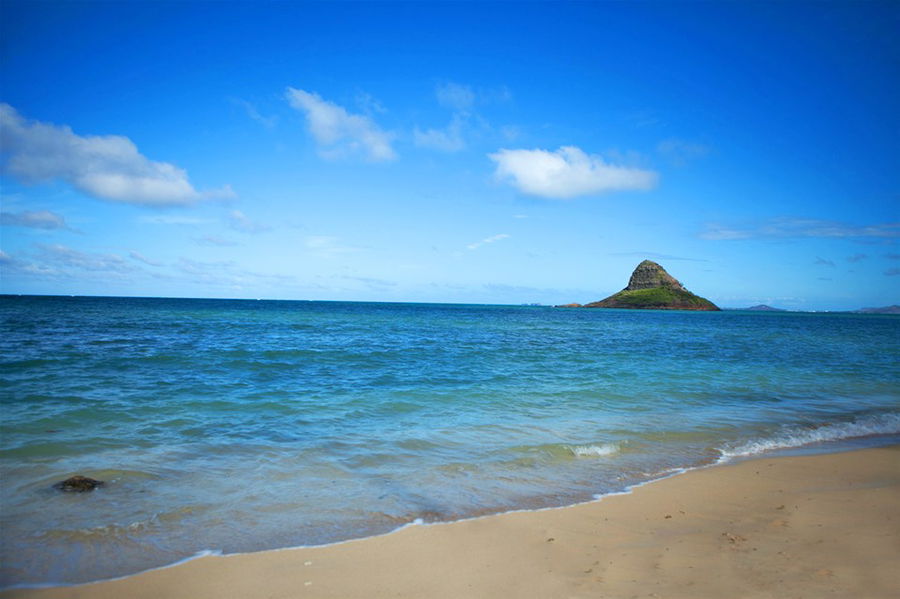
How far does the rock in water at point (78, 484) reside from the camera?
6.82 metres

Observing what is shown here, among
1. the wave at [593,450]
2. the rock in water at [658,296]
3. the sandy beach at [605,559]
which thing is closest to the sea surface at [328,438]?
the wave at [593,450]

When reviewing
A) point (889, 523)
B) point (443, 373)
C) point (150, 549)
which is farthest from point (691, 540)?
point (443, 373)

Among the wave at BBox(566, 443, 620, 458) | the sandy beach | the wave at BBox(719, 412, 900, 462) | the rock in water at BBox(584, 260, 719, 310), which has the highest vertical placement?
the rock in water at BBox(584, 260, 719, 310)

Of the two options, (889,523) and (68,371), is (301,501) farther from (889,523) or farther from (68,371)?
(68,371)

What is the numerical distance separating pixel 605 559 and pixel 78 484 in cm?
749

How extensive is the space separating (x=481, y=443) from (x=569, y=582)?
5098 mm

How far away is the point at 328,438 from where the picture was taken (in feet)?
32.0

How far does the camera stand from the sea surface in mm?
5914

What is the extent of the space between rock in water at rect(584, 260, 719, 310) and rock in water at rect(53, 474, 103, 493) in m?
179

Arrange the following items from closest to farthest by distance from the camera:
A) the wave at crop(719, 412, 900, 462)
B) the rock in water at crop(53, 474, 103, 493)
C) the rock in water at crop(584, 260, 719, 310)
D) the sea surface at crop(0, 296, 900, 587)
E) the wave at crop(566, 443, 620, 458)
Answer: the sea surface at crop(0, 296, 900, 587) < the rock in water at crop(53, 474, 103, 493) < the wave at crop(566, 443, 620, 458) < the wave at crop(719, 412, 900, 462) < the rock in water at crop(584, 260, 719, 310)

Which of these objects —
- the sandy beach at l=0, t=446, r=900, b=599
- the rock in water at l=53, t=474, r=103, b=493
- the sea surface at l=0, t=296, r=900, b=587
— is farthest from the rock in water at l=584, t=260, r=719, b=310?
the rock in water at l=53, t=474, r=103, b=493

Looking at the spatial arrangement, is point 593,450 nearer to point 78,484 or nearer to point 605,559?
point 605,559

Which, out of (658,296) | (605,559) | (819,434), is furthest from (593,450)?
(658,296)

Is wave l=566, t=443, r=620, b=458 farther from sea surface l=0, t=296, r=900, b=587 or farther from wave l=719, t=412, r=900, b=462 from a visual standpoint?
wave l=719, t=412, r=900, b=462
